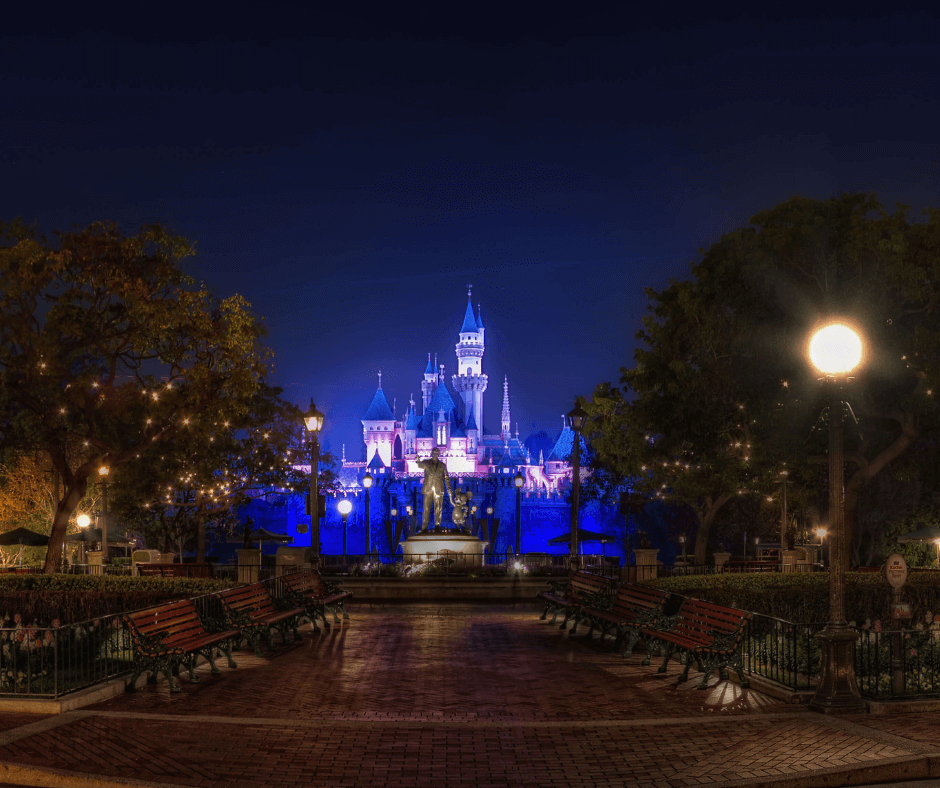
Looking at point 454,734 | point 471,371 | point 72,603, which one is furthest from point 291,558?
point 471,371

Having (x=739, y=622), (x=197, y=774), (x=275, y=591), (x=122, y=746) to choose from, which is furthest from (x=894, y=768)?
(x=275, y=591)

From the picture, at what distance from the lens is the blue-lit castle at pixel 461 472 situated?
99312 mm

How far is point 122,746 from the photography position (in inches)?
356

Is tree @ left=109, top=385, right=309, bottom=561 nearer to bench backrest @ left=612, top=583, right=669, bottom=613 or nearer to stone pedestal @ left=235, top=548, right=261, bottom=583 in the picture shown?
stone pedestal @ left=235, top=548, right=261, bottom=583

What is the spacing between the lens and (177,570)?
2695 centimetres

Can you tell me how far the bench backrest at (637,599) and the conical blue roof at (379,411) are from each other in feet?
413

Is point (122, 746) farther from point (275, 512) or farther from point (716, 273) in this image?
point (275, 512)

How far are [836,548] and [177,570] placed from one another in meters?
19.8

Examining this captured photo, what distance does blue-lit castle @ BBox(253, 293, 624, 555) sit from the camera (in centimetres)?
9931

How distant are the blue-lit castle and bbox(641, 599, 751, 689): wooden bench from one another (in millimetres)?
48353

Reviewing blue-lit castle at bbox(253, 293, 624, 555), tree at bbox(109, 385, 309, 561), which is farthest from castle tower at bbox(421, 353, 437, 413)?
tree at bbox(109, 385, 309, 561)

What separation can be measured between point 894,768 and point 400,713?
4.60 metres

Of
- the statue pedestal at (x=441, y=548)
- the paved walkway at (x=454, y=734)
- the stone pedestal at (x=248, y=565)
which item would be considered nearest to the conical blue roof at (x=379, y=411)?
the statue pedestal at (x=441, y=548)

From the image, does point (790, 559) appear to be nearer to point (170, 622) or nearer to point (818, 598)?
point (818, 598)
